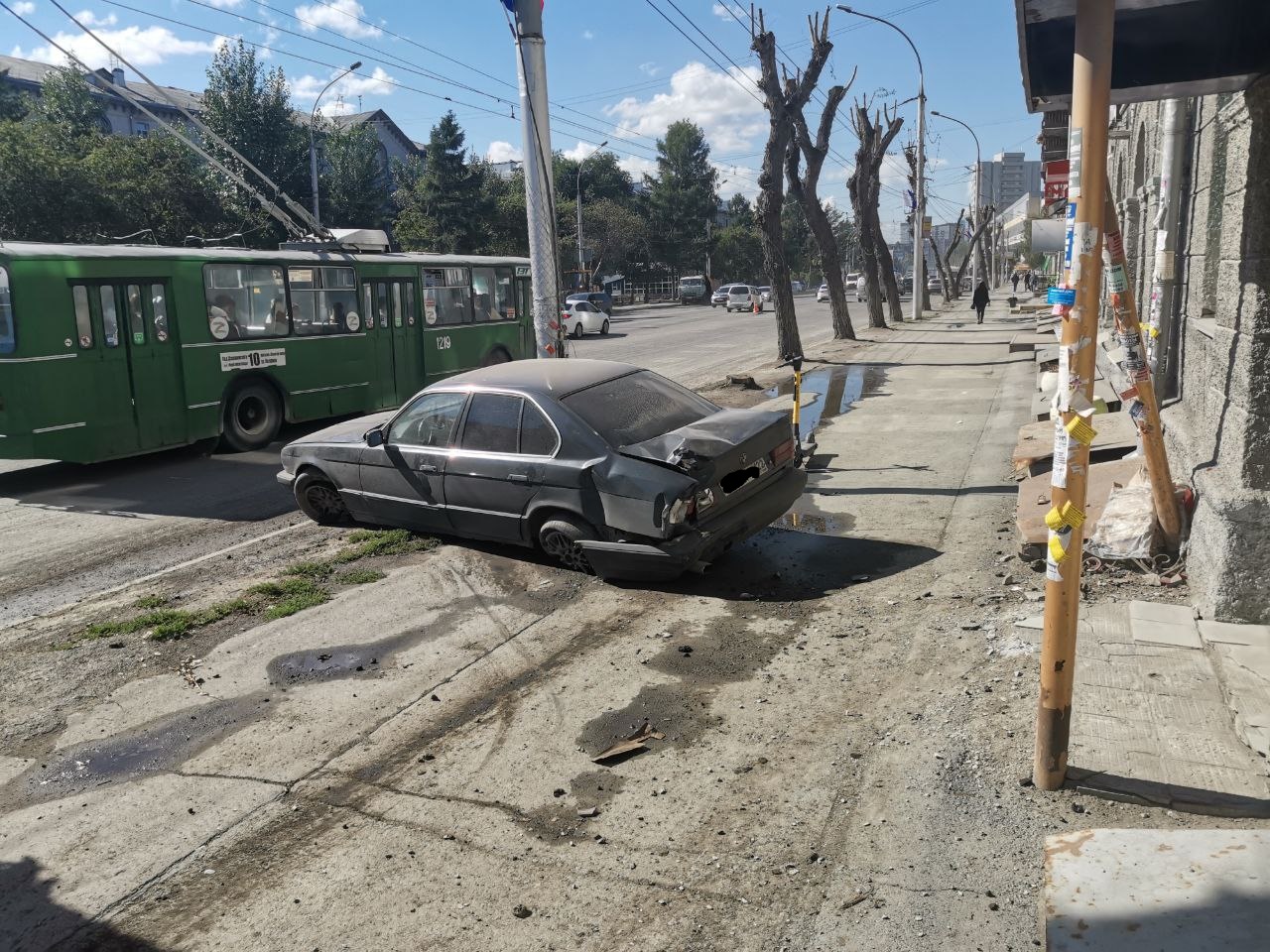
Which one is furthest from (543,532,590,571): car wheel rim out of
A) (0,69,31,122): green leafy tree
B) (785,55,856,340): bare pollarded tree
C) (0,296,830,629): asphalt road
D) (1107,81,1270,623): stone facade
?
(0,69,31,122): green leafy tree

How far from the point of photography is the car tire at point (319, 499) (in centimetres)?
883

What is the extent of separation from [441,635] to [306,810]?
2053 mm

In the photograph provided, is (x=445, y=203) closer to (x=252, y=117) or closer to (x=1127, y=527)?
(x=252, y=117)

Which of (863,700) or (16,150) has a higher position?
(16,150)

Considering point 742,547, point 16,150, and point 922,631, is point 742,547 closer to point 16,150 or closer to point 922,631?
point 922,631

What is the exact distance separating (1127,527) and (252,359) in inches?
427

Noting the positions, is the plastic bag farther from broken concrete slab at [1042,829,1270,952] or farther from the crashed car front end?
broken concrete slab at [1042,829,1270,952]

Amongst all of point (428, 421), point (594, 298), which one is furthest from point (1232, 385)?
point (594, 298)

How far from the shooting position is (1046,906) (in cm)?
312

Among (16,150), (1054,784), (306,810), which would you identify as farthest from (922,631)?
(16,150)

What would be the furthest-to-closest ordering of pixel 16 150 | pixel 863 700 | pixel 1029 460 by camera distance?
pixel 16 150, pixel 1029 460, pixel 863 700

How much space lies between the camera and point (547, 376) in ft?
25.3

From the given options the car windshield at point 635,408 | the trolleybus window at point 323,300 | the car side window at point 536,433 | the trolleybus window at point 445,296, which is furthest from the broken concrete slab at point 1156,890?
the trolleybus window at point 445,296

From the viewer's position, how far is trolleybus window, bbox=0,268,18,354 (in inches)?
418
